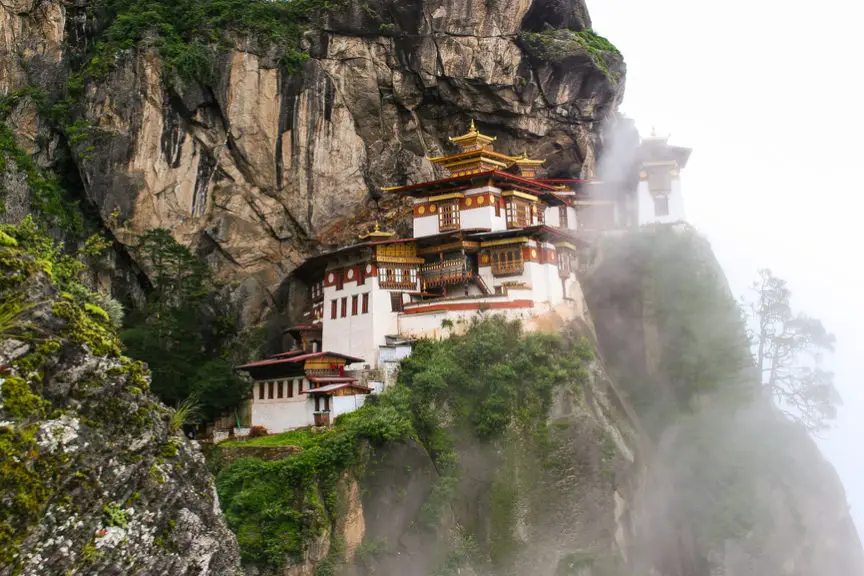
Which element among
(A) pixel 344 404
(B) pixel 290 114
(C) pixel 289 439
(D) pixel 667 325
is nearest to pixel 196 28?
(B) pixel 290 114

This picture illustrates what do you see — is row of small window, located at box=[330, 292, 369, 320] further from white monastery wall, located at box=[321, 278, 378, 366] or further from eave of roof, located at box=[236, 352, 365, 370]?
eave of roof, located at box=[236, 352, 365, 370]

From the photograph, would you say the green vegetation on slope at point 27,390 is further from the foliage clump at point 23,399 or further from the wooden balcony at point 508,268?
the wooden balcony at point 508,268

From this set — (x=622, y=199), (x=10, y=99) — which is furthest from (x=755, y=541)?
(x=10, y=99)

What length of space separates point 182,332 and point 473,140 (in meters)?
16.8

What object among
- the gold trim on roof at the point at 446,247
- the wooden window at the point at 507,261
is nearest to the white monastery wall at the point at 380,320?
the gold trim on roof at the point at 446,247

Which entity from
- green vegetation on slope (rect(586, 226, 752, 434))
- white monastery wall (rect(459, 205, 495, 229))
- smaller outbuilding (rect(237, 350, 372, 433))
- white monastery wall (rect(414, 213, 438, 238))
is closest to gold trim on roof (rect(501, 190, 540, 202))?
white monastery wall (rect(459, 205, 495, 229))

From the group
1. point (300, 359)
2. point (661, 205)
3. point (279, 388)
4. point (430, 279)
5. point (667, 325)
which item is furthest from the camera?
point (661, 205)

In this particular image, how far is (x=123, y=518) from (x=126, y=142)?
30630 millimetres

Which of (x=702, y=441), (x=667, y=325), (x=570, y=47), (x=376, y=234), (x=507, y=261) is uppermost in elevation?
(x=570, y=47)

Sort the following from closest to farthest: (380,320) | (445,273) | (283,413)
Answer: (283,413), (380,320), (445,273)

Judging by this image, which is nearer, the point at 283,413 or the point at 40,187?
the point at 283,413

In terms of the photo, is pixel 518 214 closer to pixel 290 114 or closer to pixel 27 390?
pixel 290 114

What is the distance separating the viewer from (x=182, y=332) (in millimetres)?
34312

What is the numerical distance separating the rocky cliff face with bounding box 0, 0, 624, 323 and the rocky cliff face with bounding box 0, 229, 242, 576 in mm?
27487
